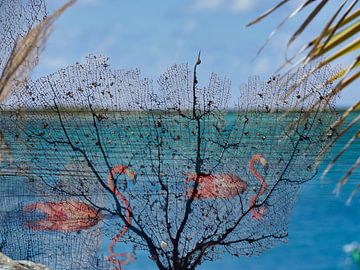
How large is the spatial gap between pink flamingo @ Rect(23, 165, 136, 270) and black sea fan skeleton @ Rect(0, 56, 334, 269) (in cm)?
1

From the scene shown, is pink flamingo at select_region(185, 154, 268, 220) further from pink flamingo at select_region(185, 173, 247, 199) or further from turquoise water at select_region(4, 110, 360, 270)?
turquoise water at select_region(4, 110, 360, 270)

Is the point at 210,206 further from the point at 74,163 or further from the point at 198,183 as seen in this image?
the point at 74,163

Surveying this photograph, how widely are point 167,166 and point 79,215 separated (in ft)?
2.44

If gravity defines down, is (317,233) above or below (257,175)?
above

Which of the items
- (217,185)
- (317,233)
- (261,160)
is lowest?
(217,185)

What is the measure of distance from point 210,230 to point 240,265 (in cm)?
172

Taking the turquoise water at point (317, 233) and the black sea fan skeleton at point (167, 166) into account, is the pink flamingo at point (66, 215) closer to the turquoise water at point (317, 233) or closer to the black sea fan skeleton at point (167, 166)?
the black sea fan skeleton at point (167, 166)

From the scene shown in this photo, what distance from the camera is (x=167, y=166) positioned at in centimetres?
561

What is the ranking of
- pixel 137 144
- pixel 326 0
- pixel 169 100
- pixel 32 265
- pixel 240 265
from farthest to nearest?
pixel 240 265, pixel 137 144, pixel 169 100, pixel 32 265, pixel 326 0

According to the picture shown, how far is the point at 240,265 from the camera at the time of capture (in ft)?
23.7

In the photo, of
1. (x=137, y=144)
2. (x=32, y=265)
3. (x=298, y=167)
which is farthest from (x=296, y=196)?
(x=32, y=265)

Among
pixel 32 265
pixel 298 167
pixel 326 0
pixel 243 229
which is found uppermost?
pixel 298 167

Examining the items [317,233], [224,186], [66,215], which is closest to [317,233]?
[317,233]

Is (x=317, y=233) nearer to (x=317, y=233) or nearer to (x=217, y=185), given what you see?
(x=317, y=233)
